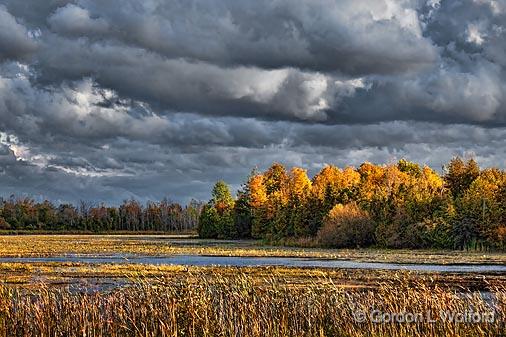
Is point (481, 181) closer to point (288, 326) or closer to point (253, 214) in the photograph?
point (253, 214)

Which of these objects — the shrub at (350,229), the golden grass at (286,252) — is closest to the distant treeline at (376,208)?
the shrub at (350,229)

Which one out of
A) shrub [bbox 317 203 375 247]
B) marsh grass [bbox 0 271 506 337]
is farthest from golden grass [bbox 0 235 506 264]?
marsh grass [bbox 0 271 506 337]

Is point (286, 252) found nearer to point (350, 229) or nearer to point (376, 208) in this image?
point (350, 229)

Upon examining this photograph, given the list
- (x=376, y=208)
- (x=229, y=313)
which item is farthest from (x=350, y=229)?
(x=229, y=313)

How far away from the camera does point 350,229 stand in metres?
95.4

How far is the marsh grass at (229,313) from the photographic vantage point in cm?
1969

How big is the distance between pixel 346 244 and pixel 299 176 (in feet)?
129

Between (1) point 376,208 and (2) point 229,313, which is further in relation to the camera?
(1) point 376,208

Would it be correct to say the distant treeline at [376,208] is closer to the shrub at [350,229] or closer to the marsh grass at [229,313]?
the shrub at [350,229]

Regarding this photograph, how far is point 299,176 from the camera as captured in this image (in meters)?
134

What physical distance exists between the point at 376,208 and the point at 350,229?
6.26m

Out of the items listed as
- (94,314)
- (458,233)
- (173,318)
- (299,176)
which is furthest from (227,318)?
(299,176)

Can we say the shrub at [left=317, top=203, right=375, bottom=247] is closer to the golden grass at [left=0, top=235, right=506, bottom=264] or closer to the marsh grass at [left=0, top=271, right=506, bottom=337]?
the golden grass at [left=0, top=235, right=506, bottom=264]

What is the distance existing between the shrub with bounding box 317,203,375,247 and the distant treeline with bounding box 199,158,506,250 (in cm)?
14
